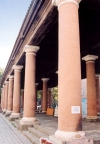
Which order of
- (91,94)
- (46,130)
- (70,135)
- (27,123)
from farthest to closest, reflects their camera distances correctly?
(91,94), (27,123), (46,130), (70,135)

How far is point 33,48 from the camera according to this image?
10.6 meters

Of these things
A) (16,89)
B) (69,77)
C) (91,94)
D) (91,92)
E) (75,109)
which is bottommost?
(75,109)

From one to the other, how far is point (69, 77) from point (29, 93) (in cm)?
524

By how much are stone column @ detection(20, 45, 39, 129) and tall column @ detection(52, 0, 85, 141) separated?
4860 mm

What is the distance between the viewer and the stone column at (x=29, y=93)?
32.8 feet

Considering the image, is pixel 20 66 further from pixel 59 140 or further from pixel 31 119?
pixel 59 140

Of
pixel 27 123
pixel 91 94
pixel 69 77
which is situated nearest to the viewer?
pixel 69 77

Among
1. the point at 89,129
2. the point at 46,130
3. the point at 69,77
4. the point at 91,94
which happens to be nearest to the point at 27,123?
the point at 46,130

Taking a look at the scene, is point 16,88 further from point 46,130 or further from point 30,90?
point 46,130

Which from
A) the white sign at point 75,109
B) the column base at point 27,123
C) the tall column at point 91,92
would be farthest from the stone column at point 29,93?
the white sign at point 75,109

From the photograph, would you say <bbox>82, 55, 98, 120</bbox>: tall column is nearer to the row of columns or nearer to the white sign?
the row of columns

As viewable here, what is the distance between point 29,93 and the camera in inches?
402

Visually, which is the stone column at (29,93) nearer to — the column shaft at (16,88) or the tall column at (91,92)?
the tall column at (91,92)

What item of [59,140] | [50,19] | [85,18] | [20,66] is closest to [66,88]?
[59,140]
